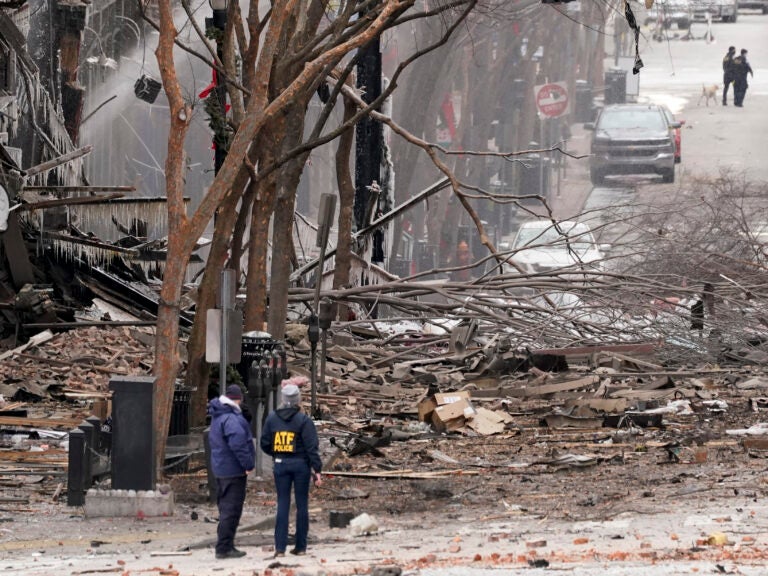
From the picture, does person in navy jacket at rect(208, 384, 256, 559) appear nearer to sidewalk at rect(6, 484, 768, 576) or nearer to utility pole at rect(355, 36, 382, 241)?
sidewalk at rect(6, 484, 768, 576)

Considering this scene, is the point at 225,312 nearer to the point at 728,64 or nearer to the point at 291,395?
the point at 291,395

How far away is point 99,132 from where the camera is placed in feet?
155

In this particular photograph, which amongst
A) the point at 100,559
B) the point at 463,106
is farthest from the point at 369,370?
the point at 463,106

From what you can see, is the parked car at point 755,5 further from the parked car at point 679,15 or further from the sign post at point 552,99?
the sign post at point 552,99

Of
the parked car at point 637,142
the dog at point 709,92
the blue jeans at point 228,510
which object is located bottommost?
the blue jeans at point 228,510

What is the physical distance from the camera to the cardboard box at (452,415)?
49.8 ft

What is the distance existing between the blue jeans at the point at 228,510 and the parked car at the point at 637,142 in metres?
38.2

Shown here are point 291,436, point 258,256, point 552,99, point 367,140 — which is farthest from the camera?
point 552,99

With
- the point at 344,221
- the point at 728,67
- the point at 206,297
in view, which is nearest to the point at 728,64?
the point at 728,67

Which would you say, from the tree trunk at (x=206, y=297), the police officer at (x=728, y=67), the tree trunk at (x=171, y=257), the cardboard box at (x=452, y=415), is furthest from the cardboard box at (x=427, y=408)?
the police officer at (x=728, y=67)

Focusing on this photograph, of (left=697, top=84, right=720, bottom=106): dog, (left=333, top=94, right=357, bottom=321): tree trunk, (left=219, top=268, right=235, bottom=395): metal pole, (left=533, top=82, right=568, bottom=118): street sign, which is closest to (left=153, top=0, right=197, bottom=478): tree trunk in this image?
(left=219, top=268, right=235, bottom=395): metal pole

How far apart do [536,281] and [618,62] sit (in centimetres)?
4545

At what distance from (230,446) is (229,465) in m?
0.14

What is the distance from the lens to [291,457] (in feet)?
31.9
